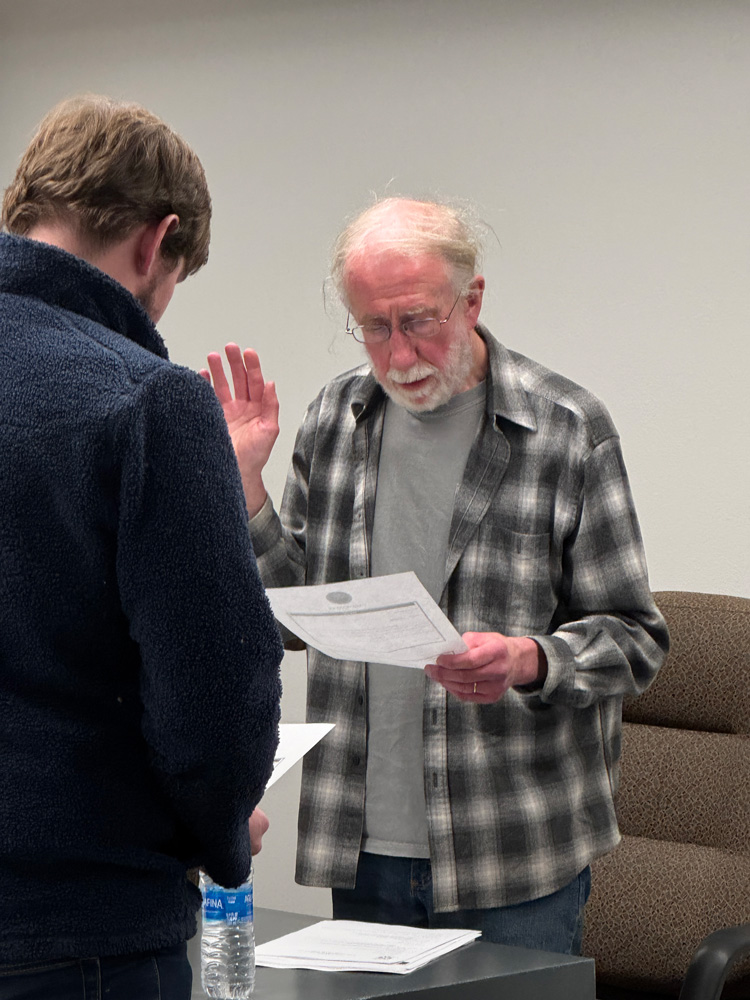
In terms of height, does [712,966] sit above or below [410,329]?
below

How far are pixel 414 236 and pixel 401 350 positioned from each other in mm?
180

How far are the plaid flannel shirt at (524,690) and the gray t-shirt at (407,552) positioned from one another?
0.07 ft

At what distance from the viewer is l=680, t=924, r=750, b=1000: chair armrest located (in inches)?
77.7

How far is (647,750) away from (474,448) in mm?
1114

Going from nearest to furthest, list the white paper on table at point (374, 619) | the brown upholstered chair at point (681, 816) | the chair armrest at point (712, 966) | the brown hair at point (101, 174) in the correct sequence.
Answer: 1. the brown hair at point (101, 174)
2. the white paper on table at point (374, 619)
3. the chair armrest at point (712, 966)
4. the brown upholstered chair at point (681, 816)

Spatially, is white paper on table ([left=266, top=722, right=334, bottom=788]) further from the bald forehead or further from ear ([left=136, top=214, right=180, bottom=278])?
the bald forehead

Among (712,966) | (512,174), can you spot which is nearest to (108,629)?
(712,966)

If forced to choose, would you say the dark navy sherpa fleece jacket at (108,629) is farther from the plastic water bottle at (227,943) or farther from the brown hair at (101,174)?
the plastic water bottle at (227,943)

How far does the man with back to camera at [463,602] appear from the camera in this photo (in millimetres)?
1624

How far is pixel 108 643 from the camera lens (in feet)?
2.89

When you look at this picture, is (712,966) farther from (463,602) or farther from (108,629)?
(108,629)

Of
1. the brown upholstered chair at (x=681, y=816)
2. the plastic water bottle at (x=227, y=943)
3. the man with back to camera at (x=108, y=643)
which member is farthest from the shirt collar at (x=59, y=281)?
the brown upholstered chair at (x=681, y=816)

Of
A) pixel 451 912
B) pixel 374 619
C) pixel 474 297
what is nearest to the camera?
pixel 374 619

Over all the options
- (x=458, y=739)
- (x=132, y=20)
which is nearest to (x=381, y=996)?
(x=458, y=739)
